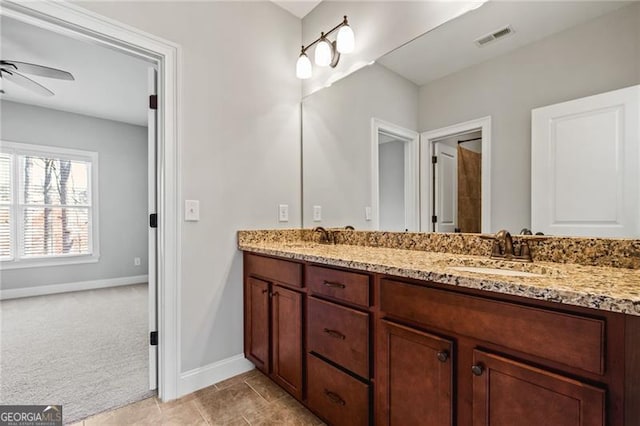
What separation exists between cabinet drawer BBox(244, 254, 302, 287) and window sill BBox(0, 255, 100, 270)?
12.9 feet

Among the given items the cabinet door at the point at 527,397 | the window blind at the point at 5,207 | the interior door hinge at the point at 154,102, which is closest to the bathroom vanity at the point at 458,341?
the cabinet door at the point at 527,397

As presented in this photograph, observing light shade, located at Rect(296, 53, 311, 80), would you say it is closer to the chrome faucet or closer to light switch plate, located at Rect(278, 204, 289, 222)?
light switch plate, located at Rect(278, 204, 289, 222)

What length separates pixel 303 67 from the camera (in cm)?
229

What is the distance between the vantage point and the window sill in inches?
162

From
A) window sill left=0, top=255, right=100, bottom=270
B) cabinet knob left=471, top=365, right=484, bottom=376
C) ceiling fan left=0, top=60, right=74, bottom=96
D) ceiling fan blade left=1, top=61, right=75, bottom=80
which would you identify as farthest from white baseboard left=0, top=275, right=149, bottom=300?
cabinet knob left=471, top=365, right=484, bottom=376

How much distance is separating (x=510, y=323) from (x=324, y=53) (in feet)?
6.49

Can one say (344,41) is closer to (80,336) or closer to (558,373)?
(558,373)

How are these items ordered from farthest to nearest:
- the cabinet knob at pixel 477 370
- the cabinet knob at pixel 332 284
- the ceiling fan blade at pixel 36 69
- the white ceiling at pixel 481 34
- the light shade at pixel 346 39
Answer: the ceiling fan blade at pixel 36 69 → the light shade at pixel 346 39 → the cabinet knob at pixel 332 284 → the white ceiling at pixel 481 34 → the cabinet knob at pixel 477 370

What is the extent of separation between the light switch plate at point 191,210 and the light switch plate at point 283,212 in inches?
24.7

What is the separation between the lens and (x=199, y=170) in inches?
76.3

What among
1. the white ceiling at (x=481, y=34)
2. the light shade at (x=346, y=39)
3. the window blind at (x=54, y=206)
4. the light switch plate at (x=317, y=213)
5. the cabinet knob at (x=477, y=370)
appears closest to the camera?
the cabinet knob at (x=477, y=370)

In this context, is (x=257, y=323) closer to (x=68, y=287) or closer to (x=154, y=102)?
(x=154, y=102)

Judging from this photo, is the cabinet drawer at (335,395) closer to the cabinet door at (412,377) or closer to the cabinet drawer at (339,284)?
the cabinet door at (412,377)

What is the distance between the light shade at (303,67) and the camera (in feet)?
7.48
